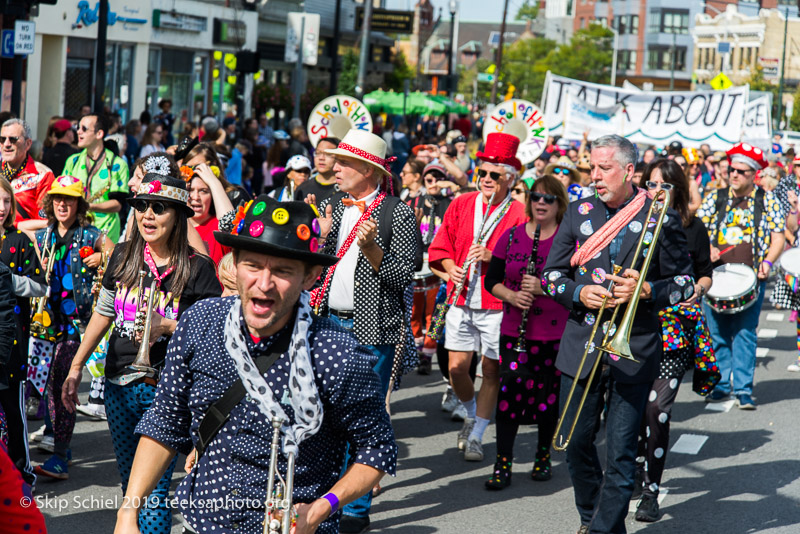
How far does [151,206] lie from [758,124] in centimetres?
2070

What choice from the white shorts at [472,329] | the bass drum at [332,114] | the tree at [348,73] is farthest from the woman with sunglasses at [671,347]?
the tree at [348,73]

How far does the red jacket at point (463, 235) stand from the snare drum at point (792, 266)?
356 cm

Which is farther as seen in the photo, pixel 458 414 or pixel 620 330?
pixel 458 414

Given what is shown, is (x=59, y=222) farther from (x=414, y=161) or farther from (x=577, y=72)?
(x=577, y=72)

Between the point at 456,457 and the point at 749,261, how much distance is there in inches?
139

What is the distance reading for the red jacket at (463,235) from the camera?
739 centimetres

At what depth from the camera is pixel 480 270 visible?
7.45 meters

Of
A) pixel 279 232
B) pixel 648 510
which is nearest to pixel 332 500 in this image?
pixel 279 232

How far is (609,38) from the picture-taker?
8844cm

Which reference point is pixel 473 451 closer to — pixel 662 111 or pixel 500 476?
pixel 500 476

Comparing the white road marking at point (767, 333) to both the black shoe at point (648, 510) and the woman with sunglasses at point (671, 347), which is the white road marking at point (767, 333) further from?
the black shoe at point (648, 510)

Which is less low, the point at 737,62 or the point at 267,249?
the point at 737,62

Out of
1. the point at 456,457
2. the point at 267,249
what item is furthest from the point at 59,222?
the point at 267,249

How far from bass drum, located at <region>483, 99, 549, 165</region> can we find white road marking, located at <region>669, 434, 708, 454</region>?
4579mm
